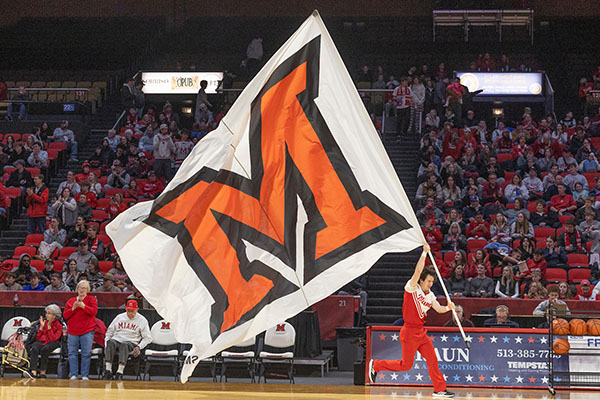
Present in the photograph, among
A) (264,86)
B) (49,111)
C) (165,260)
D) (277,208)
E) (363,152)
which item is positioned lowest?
(165,260)

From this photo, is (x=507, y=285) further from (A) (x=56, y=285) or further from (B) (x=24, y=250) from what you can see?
(B) (x=24, y=250)

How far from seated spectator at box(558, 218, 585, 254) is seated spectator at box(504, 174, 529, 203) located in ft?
7.60

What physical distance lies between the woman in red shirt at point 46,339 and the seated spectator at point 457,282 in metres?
7.72

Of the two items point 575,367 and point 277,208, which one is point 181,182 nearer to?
point 277,208

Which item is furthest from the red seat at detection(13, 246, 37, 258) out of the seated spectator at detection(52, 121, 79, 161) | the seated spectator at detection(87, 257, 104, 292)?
the seated spectator at detection(52, 121, 79, 161)

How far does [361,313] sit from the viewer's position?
18234 millimetres

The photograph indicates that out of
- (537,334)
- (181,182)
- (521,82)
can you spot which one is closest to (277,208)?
(181,182)

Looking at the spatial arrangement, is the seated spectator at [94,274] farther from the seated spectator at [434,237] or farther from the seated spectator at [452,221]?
the seated spectator at [452,221]

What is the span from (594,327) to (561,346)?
1.88 ft

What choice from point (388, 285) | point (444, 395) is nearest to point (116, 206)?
point (388, 285)

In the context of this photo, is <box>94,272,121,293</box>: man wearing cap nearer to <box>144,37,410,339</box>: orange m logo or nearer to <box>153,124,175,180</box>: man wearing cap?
<box>153,124,175,180</box>: man wearing cap

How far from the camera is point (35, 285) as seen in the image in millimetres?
18125

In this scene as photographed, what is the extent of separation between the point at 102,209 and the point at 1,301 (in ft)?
17.2

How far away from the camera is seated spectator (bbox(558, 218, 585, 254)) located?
19.1m
